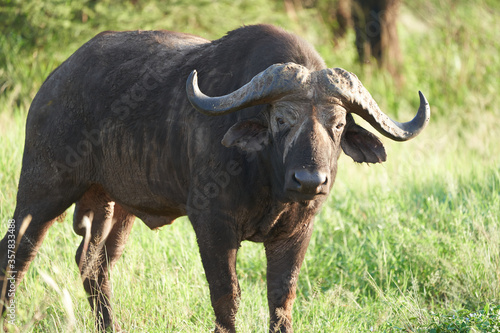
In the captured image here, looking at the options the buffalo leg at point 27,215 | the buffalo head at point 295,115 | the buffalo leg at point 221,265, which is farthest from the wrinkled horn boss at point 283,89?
the buffalo leg at point 27,215

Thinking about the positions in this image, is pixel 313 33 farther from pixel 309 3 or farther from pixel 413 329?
pixel 413 329

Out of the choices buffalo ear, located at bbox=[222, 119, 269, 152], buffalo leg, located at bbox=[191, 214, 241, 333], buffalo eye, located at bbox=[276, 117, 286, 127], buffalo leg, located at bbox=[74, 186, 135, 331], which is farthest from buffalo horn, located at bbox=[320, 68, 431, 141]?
buffalo leg, located at bbox=[74, 186, 135, 331]

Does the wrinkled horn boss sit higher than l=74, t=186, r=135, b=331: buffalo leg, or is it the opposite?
the wrinkled horn boss

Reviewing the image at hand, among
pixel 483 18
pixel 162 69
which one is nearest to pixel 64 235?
pixel 162 69

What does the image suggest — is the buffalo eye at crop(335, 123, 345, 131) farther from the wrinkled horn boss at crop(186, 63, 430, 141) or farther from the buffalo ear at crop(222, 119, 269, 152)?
the buffalo ear at crop(222, 119, 269, 152)

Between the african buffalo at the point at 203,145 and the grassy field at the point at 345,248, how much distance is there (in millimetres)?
346

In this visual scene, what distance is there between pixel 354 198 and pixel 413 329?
9.50 feet

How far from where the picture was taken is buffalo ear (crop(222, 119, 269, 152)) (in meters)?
4.18

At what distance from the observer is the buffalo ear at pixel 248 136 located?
4180mm

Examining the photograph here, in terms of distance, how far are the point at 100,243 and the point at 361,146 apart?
95.4 inches

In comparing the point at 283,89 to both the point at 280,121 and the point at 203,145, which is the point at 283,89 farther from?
the point at 203,145

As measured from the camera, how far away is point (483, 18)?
1334 centimetres

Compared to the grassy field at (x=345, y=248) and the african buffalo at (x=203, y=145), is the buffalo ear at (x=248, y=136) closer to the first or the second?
the african buffalo at (x=203, y=145)

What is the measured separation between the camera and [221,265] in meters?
4.45
